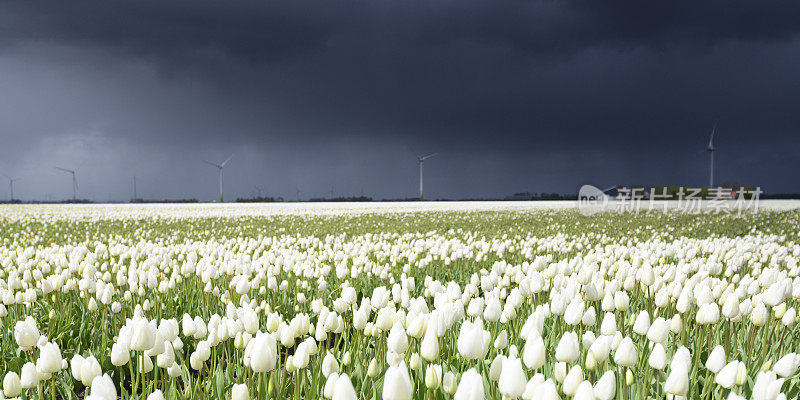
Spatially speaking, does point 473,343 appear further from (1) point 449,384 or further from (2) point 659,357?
(2) point 659,357

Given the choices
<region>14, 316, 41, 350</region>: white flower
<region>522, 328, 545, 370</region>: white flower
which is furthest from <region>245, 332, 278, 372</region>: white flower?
<region>14, 316, 41, 350</region>: white flower

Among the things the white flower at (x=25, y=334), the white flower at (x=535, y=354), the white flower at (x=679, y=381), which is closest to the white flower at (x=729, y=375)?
the white flower at (x=679, y=381)

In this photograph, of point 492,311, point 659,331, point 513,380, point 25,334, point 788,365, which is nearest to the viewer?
point 513,380

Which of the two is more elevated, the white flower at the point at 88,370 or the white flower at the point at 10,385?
the white flower at the point at 88,370

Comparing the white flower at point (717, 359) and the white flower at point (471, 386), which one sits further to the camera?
the white flower at point (717, 359)

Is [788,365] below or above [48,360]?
below

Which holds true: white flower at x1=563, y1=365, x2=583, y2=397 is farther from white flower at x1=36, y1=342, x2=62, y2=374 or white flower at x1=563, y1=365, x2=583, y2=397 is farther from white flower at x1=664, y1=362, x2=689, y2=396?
white flower at x1=36, y1=342, x2=62, y2=374

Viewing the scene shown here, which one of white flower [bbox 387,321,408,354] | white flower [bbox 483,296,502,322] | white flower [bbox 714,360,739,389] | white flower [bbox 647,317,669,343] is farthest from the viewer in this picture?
white flower [bbox 483,296,502,322]

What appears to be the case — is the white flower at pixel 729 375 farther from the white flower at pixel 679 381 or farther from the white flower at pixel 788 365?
the white flower at pixel 788 365

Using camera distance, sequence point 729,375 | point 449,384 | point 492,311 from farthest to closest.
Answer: point 492,311, point 449,384, point 729,375

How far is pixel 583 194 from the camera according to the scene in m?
40.0

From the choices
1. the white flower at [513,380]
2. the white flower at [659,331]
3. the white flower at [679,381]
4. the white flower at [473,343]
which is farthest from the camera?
the white flower at [659,331]

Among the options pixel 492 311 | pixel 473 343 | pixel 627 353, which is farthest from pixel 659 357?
pixel 492 311

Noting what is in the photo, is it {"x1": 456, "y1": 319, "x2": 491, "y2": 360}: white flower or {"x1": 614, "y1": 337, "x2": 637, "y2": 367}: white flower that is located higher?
{"x1": 456, "y1": 319, "x2": 491, "y2": 360}: white flower
